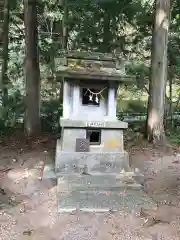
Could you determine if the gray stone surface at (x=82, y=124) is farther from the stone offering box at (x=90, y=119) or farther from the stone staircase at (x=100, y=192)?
the stone staircase at (x=100, y=192)

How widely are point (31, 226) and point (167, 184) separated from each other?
3.33 m

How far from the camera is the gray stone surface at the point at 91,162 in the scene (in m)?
7.70

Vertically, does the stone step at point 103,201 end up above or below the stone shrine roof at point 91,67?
below

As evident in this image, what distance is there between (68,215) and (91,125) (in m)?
2.59

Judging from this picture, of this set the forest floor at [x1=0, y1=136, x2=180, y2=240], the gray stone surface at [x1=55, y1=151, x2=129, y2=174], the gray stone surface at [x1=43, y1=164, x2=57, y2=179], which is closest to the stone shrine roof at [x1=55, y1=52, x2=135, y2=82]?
the gray stone surface at [x1=55, y1=151, x2=129, y2=174]

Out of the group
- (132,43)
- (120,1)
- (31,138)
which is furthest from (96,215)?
(132,43)

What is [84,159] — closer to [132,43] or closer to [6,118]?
[6,118]

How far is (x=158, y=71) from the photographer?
34.3 ft

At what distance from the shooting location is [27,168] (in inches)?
334

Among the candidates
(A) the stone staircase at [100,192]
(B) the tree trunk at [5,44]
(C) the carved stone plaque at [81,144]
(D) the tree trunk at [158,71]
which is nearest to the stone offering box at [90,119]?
(C) the carved stone plaque at [81,144]

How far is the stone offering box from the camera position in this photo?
7.75 metres

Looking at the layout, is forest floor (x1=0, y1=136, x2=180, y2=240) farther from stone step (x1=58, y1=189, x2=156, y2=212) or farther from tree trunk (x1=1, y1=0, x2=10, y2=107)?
tree trunk (x1=1, y1=0, x2=10, y2=107)

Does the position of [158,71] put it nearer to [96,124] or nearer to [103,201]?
[96,124]

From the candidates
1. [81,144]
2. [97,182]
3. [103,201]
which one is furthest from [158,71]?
[103,201]
